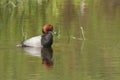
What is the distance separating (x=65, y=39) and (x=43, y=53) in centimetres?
112

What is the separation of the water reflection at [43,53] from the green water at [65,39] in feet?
0.30

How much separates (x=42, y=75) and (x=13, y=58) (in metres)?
1.52

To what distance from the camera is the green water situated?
11.0 meters

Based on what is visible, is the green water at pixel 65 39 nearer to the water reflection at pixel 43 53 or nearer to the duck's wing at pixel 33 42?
the water reflection at pixel 43 53

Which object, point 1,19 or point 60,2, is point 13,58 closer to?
point 1,19

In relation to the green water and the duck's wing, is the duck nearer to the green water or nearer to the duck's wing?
the duck's wing

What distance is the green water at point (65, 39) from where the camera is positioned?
1101 centimetres

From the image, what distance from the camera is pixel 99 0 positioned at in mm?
23859

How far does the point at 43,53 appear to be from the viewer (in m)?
13.2

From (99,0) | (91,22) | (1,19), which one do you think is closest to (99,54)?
(91,22)

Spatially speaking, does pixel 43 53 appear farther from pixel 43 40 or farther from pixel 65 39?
pixel 65 39

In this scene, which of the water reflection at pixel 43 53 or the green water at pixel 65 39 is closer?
the green water at pixel 65 39

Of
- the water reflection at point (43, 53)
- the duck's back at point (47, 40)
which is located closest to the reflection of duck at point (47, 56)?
the water reflection at point (43, 53)

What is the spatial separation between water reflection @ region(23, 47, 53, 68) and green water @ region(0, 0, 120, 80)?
0.09 meters
